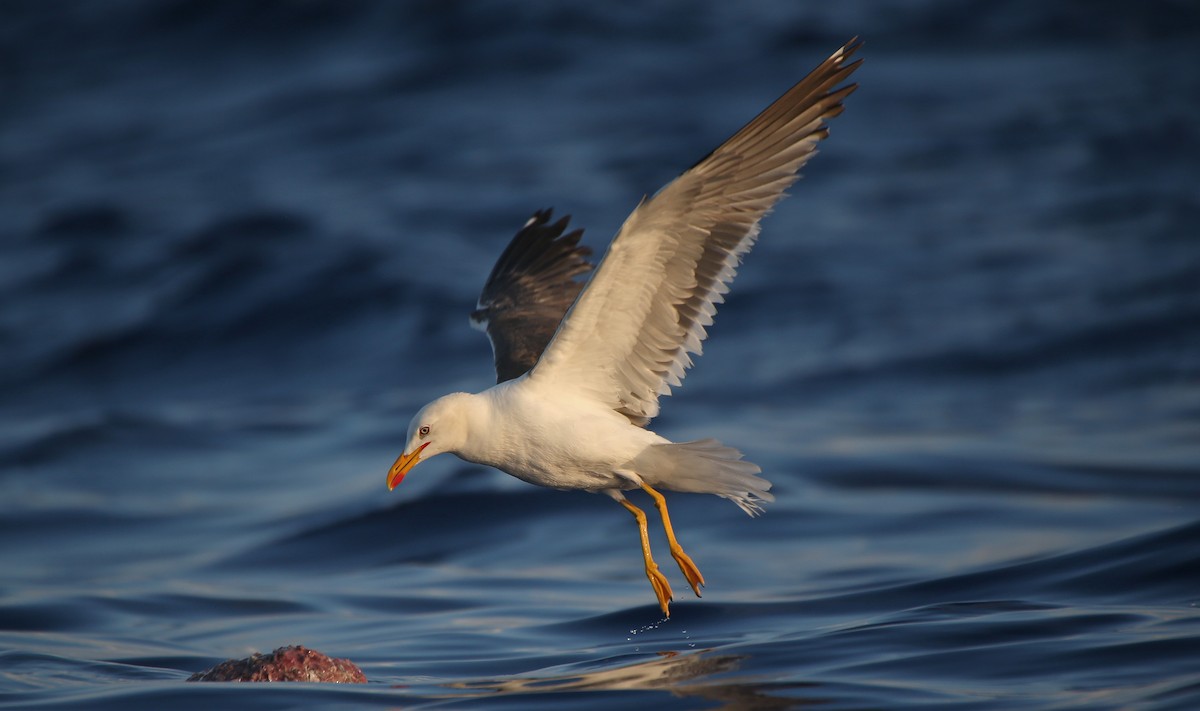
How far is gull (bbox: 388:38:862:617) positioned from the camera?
6.30m

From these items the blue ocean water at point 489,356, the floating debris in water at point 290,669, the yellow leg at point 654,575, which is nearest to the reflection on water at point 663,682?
the blue ocean water at point 489,356

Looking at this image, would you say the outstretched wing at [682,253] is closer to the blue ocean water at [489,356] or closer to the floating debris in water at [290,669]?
the blue ocean water at [489,356]

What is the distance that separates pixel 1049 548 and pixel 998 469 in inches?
113

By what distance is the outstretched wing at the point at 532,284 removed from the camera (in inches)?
332

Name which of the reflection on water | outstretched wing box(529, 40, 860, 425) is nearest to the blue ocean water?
the reflection on water

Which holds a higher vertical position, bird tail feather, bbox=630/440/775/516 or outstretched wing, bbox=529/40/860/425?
outstretched wing, bbox=529/40/860/425

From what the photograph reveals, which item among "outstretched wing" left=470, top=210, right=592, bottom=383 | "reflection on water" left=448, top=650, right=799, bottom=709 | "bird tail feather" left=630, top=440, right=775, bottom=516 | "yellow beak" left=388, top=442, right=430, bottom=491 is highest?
"outstretched wing" left=470, top=210, right=592, bottom=383

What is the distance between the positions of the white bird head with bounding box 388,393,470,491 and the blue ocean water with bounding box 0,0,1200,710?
1.12 metres

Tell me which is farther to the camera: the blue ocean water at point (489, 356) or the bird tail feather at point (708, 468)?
the blue ocean water at point (489, 356)

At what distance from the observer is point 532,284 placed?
29.6 ft

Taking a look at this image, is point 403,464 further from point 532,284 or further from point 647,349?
point 532,284

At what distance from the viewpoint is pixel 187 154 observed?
23797 mm

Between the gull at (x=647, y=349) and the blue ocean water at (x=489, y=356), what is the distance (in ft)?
3.18

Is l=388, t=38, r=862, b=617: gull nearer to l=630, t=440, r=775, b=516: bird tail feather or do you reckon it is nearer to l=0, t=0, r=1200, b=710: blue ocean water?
l=630, t=440, r=775, b=516: bird tail feather
